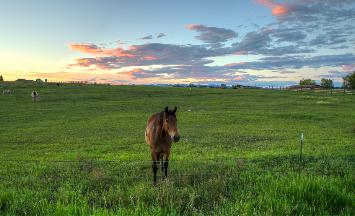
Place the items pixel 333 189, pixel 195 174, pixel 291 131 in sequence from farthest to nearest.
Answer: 1. pixel 291 131
2. pixel 195 174
3. pixel 333 189

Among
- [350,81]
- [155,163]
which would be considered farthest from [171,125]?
[350,81]

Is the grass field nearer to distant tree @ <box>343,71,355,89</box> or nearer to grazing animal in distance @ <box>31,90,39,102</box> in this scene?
grazing animal in distance @ <box>31,90,39,102</box>

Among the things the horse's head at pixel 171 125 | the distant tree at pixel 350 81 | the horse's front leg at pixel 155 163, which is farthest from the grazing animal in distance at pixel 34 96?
the distant tree at pixel 350 81

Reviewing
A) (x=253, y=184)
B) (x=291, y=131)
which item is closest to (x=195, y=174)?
(x=253, y=184)

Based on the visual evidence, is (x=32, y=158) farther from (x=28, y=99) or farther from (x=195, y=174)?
(x=28, y=99)

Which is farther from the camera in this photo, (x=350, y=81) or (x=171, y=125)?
(x=350, y=81)

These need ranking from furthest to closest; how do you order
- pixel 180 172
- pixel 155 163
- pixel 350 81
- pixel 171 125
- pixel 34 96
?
pixel 350 81 < pixel 34 96 < pixel 180 172 < pixel 155 163 < pixel 171 125

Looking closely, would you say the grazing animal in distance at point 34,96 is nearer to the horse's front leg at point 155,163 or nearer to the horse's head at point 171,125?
the horse's front leg at point 155,163

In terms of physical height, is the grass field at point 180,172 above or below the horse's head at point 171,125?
below

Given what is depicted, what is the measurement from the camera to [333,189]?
9.11 m

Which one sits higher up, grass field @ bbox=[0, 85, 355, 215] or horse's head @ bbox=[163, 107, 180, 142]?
horse's head @ bbox=[163, 107, 180, 142]

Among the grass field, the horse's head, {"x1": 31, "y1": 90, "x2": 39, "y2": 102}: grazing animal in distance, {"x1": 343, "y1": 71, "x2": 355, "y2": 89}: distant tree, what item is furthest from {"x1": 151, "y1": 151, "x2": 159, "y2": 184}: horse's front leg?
{"x1": 343, "y1": 71, "x2": 355, "y2": 89}: distant tree

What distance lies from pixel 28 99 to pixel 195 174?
59802mm

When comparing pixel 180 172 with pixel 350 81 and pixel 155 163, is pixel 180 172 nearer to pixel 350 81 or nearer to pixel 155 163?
pixel 155 163
